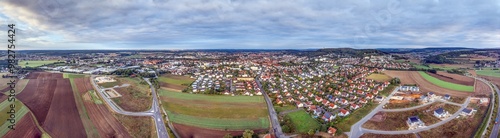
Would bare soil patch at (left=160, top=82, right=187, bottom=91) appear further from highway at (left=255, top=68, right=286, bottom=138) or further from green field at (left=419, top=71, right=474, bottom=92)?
green field at (left=419, top=71, right=474, bottom=92)

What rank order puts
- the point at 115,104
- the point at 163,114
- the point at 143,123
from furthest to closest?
1. the point at 115,104
2. the point at 163,114
3. the point at 143,123

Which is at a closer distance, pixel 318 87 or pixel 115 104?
pixel 115 104

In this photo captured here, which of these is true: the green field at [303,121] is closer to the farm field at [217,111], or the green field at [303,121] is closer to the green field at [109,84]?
the farm field at [217,111]

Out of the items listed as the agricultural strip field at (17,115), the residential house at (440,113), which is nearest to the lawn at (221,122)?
the agricultural strip field at (17,115)

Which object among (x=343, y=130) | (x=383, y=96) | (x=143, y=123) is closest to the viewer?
(x=343, y=130)

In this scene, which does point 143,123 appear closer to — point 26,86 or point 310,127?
point 310,127

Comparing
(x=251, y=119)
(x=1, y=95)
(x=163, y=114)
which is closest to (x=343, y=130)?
(x=251, y=119)
